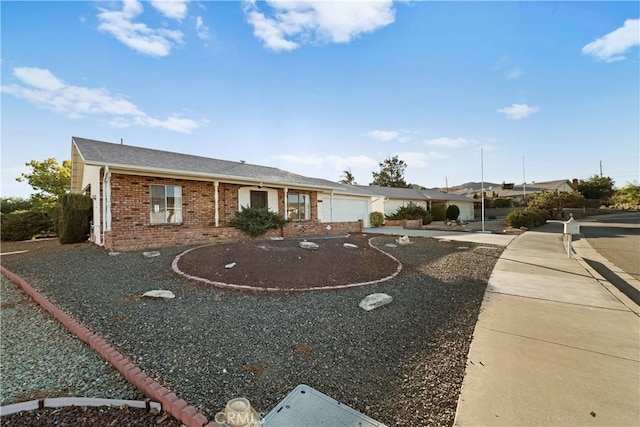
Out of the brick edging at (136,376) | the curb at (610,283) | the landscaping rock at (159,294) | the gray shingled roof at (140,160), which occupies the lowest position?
the curb at (610,283)

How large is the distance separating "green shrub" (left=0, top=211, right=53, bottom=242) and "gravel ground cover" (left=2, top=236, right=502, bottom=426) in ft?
42.9

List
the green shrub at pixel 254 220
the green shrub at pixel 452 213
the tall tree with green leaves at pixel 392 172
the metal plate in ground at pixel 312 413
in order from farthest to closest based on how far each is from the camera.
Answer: the tall tree with green leaves at pixel 392 172
the green shrub at pixel 452 213
the green shrub at pixel 254 220
the metal plate in ground at pixel 312 413

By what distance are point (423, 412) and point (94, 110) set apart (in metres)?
15.0

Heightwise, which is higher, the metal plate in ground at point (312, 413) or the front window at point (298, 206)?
the front window at point (298, 206)

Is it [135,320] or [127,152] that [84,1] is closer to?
[127,152]

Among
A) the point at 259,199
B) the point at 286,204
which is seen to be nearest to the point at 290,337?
the point at 259,199

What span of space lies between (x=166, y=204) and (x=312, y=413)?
10.7 metres

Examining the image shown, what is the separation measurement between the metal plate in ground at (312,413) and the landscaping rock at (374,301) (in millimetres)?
2146

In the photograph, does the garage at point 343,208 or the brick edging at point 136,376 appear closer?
the brick edging at point 136,376

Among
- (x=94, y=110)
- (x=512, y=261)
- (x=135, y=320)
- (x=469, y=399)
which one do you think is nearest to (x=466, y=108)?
(x=512, y=261)

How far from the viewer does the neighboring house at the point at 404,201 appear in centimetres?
2384

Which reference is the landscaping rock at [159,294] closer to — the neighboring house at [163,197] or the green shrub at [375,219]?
the neighboring house at [163,197]

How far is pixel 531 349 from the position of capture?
305 centimetres

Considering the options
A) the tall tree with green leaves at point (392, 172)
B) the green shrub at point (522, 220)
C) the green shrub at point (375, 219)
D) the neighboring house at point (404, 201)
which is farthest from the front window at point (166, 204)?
the tall tree with green leaves at point (392, 172)
